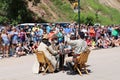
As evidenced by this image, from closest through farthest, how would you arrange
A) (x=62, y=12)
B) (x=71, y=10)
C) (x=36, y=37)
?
(x=36, y=37)
(x=62, y=12)
(x=71, y=10)

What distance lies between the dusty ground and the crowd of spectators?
1.44 m

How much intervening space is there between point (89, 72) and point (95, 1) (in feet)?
168

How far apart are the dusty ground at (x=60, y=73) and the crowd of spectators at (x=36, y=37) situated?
1.44 meters

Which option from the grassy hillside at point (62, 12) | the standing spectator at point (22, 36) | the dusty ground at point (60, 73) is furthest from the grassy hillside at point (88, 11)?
the dusty ground at point (60, 73)

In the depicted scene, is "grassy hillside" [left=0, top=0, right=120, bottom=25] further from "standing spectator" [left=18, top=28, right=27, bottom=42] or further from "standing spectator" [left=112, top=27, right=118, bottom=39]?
"standing spectator" [left=18, top=28, right=27, bottom=42]

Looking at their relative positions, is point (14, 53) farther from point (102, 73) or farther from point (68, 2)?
point (68, 2)

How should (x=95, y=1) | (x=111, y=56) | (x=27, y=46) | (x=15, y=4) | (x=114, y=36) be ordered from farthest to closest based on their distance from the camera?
(x=95, y=1) → (x=15, y=4) → (x=114, y=36) → (x=27, y=46) → (x=111, y=56)

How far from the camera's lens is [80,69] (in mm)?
16891

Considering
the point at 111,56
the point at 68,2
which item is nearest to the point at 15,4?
the point at 68,2

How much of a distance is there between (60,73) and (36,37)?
9.27m

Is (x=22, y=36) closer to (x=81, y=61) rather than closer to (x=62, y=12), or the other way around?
(x=81, y=61)

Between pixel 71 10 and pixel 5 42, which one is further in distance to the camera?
pixel 71 10

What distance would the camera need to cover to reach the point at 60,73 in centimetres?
1681

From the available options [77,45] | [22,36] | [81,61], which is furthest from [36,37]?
[81,61]
